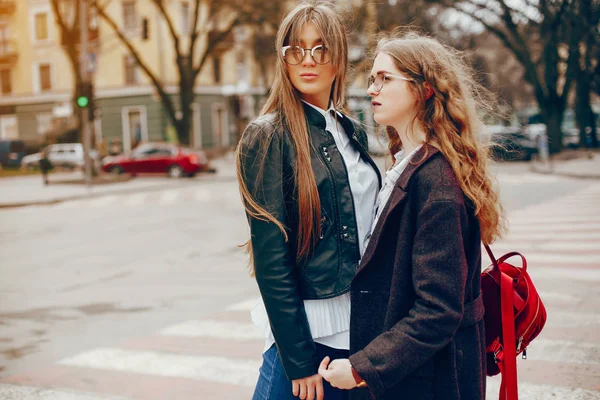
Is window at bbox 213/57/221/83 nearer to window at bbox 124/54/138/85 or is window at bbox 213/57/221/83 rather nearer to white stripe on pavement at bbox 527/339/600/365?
window at bbox 124/54/138/85

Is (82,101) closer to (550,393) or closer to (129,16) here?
(550,393)

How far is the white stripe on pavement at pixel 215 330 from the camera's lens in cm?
554

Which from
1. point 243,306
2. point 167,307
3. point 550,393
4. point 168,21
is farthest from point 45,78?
point 550,393

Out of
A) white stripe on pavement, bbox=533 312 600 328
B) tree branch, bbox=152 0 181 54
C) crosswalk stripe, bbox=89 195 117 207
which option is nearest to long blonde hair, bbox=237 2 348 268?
white stripe on pavement, bbox=533 312 600 328

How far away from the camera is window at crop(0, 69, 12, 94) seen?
47.8 m

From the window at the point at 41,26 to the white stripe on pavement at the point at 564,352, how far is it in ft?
153

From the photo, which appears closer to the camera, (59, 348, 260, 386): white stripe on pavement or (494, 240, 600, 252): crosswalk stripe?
(59, 348, 260, 386): white stripe on pavement

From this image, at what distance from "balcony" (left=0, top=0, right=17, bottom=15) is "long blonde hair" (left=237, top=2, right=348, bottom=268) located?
48497 millimetres

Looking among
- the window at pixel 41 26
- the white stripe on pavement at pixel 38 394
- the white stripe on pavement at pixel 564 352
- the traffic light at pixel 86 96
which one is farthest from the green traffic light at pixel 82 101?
the window at pixel 41 26

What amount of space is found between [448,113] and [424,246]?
1.43 ft

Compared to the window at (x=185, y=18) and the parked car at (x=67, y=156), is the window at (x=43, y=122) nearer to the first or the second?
the parked car at (x=67, y=156)

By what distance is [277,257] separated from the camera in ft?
6.68

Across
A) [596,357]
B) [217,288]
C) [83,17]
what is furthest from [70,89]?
[596,357]

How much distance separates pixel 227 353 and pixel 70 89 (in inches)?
1749
